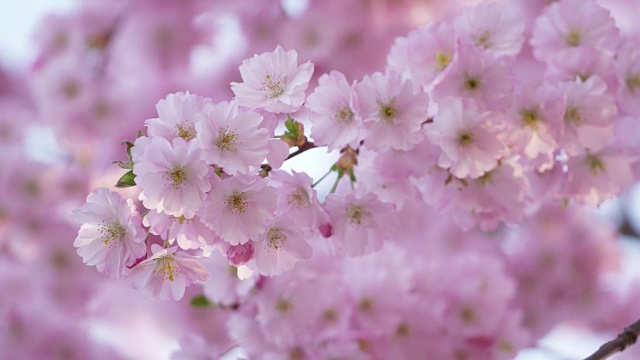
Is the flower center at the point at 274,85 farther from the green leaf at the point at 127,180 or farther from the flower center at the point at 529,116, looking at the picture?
the flower center at the point at 529,116

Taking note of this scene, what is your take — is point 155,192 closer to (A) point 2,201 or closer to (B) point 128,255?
(B) point 128,255

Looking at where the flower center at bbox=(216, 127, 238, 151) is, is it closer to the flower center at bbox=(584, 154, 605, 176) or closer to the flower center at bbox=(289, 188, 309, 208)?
the flower center at bbox=(289, 188, 309, 208)

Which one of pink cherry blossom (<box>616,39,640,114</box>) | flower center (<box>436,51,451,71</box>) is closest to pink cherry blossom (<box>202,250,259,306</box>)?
flower center (<box>436,51,451,71</box>)

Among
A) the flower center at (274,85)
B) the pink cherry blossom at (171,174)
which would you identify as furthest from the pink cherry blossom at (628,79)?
the pink cherry blossom at (171,174)

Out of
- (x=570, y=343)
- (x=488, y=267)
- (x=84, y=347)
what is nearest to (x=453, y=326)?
(x=488, y=267)

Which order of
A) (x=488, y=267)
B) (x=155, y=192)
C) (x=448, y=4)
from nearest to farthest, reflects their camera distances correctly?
(x=155, y=192)
(x=488, y=267)
(x=448, y=4)

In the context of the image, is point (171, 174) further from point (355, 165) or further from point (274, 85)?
point (355, 165)

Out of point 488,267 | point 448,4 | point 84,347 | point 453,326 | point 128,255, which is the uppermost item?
point 448,4
